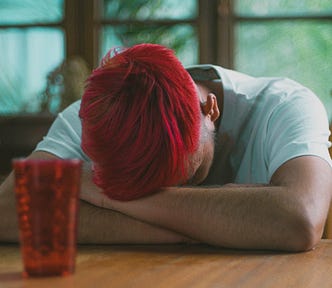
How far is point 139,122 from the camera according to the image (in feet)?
4.13

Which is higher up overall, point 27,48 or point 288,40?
point 288,40

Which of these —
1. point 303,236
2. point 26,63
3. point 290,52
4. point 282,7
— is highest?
point 282,7

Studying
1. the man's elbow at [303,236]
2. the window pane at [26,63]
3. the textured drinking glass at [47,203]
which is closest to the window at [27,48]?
the window pane at [26,63]

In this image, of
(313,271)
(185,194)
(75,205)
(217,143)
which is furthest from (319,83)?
(75,205)

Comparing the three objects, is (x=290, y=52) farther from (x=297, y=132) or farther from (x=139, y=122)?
(x=139, y=122)

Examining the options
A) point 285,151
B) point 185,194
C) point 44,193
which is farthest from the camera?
point 285,151

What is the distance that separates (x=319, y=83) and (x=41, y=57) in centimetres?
150

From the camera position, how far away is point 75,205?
859 mm

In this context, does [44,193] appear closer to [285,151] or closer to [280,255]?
[280,255]

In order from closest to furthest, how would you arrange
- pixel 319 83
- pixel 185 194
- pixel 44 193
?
pixel 44 193 < pixel 185 194 < pixel 319 83

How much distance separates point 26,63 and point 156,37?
755mm

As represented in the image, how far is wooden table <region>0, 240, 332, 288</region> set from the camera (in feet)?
3.01

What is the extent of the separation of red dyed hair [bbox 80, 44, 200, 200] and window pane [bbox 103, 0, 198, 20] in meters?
2.41

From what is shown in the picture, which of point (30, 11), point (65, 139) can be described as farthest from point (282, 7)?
point (65, 139)
